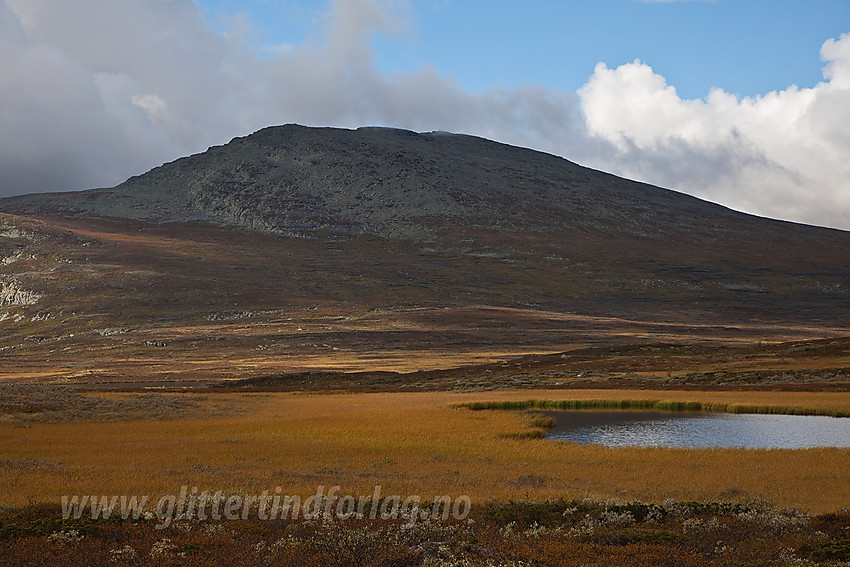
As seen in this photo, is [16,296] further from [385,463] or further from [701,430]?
[701,430]

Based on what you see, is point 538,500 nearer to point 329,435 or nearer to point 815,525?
point 815,525

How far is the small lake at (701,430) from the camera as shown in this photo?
3247 centimetres

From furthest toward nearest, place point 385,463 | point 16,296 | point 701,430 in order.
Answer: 1. point 16,296
2. point 701,430
3. point 385,463

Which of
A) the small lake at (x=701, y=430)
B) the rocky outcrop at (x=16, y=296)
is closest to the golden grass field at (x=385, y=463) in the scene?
the small lake at (x=701, y=430)

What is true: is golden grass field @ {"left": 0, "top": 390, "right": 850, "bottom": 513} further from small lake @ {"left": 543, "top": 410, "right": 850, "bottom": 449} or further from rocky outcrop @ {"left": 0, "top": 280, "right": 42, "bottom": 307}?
rocky outcrop @ {"left": 0, "top": 280, "right": 42, "bottom": 307}

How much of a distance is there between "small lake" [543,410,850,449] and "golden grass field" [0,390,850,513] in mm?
3062

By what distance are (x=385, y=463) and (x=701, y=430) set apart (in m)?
18.8

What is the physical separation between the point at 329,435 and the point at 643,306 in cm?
17502

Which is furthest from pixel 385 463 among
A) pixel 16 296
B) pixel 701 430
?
pixel 16 296

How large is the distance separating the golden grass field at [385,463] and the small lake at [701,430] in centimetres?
306

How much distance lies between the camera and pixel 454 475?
2355 cm

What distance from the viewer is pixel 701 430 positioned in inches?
1435

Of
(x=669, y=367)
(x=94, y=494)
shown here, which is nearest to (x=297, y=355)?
(x=669, y=367)

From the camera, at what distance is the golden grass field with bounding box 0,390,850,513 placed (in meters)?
20.4
